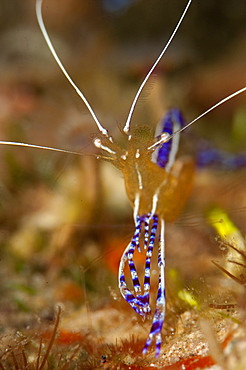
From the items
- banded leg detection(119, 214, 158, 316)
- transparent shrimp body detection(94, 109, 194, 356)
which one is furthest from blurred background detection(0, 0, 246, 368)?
banded leg detection(119, 214, 158, 316)

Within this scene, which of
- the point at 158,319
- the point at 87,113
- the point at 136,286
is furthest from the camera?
the point at 87,113

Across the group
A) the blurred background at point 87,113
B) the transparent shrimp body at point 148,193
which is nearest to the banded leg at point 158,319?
the transparent shrimp body at point 148,193

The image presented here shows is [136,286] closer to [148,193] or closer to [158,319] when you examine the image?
[158,319]

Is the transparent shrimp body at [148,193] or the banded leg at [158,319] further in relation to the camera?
the transparent shrimp body at [148,193]

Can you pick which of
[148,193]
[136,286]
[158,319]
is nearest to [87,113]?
[148,193]

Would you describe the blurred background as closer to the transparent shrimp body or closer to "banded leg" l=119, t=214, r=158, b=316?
the transparent shrimp body

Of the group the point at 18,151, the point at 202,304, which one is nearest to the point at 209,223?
the point at 202,304

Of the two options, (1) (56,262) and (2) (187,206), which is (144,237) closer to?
(2) (187,206)

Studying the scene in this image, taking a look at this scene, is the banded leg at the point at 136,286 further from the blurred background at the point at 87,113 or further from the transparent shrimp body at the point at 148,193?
the blurred background at the point at 87,113
